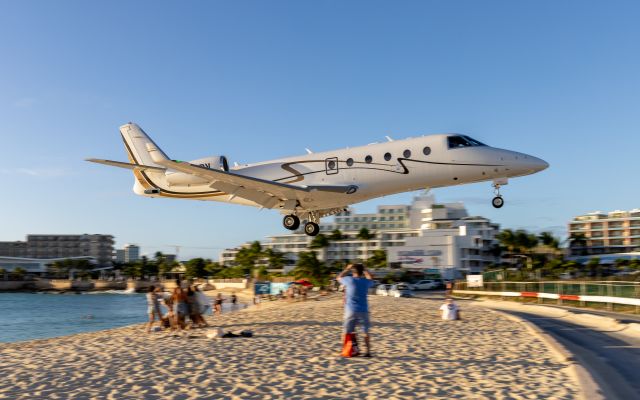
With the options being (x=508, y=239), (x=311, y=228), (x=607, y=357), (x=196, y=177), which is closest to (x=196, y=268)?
(x=508, y=239)

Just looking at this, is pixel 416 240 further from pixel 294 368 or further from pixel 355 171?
pixel 294 368

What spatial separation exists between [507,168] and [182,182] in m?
13.4

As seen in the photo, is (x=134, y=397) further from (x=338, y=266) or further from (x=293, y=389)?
(x=338, y=266)

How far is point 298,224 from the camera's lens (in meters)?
24.4

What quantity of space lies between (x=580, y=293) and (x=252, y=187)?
1863 centimetres

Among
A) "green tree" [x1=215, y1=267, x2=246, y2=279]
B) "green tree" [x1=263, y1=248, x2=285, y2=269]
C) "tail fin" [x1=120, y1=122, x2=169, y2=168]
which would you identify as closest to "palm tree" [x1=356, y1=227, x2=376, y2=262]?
"green tree" [x1=263, y1=248, x2=285, y2=269]

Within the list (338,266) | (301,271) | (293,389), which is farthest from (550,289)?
(338,266)

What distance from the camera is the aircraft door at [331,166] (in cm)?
2175

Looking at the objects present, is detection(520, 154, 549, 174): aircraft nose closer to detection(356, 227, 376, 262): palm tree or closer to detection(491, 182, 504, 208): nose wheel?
detection(491, 182, 504, 208): nose wheel

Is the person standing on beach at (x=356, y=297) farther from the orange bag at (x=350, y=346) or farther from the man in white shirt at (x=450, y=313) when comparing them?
the man in white shirt at (x=450, y=313)

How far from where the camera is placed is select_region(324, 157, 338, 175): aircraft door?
21.8 metres

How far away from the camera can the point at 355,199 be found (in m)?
22.1

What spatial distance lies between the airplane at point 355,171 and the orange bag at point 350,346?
32.5ft

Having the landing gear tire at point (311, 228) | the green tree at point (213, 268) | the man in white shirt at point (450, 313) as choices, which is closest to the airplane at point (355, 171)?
the landing gear tire at point (311, 228)
